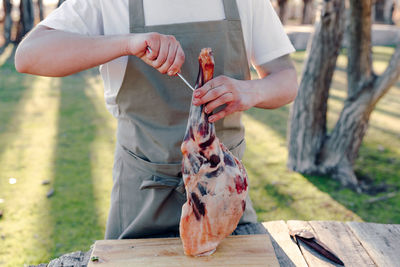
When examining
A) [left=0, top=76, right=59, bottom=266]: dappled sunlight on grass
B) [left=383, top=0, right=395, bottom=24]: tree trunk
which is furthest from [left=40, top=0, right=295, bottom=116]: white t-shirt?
[left=383, top=0, right=395, bottom=24]: tree trunk

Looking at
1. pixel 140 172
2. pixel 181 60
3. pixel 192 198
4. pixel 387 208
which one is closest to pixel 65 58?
pixel 181 60

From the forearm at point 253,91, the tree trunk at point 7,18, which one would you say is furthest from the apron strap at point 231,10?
the tree trunk at point 7,18

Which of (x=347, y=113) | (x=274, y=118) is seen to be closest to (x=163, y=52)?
(x=347, y=113)

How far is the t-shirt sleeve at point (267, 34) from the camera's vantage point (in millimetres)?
1735

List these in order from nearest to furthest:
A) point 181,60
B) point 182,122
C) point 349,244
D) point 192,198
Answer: point 181,60 < point 192,198 < point 182,122 < point 349,244

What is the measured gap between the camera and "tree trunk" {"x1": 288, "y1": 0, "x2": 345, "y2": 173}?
13.4 ft

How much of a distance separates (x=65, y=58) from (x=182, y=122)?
0.50 metres

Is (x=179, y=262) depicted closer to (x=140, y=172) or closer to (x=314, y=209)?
(x=140, y=172)

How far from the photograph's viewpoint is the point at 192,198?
1511 mm

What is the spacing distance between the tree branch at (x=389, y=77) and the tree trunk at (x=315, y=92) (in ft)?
1.51

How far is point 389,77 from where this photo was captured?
3982mm

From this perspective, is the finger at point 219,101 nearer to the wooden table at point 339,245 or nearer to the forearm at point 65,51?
the forearm at point 65,51

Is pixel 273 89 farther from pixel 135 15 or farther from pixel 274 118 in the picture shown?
pixel 274 118

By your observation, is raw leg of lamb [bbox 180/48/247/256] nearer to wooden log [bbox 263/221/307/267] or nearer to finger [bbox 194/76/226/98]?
finger [bbox 194/76/226/98]
